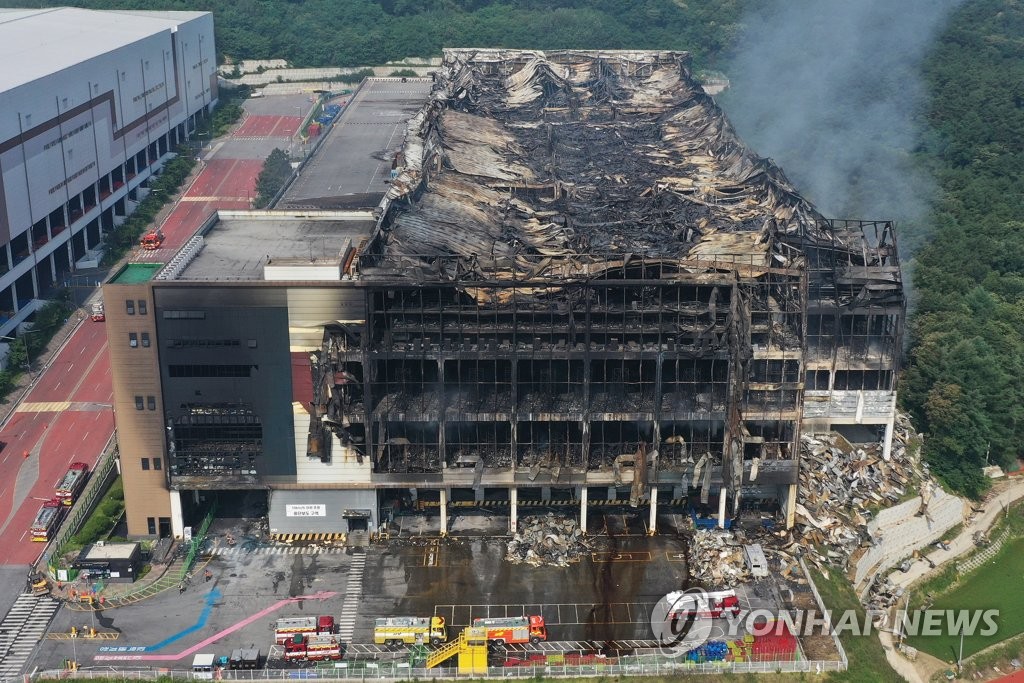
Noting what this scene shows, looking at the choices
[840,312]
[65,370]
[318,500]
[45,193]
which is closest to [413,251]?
[318,500]

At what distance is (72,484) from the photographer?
8069cm

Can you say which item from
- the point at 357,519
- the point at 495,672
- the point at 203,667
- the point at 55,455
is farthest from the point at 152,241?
the point at 495,672

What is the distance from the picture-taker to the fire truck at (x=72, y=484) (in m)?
79.4

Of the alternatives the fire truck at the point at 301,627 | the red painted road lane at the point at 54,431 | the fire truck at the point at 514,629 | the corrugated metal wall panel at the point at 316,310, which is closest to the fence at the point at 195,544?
the fire truck at the point at 301,627

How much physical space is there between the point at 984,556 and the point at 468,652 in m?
40.6

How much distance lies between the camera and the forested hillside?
8769 centimetres

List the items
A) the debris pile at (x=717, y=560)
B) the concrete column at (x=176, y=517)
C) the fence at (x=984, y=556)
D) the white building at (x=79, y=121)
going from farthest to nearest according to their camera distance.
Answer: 1. the white building at (x=79, y=121)
2. the fence at (x=984, y=556)
3. the concrete column at (x=176, y=517)
4. the debris pile at (x=717, y=560)

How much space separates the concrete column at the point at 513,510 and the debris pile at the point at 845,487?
58.1ft

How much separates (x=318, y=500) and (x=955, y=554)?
4322 centimetres

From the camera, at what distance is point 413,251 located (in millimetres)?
81812

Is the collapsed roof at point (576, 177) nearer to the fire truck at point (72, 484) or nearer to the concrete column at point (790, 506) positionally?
the concrete column at point (790, 506)

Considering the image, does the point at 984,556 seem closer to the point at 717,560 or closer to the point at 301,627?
the point at 717,560

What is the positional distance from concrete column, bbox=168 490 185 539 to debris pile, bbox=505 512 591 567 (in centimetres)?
2055

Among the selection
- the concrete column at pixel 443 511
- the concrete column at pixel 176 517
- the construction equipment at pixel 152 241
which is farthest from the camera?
the construction equipment at pixel 152 241
